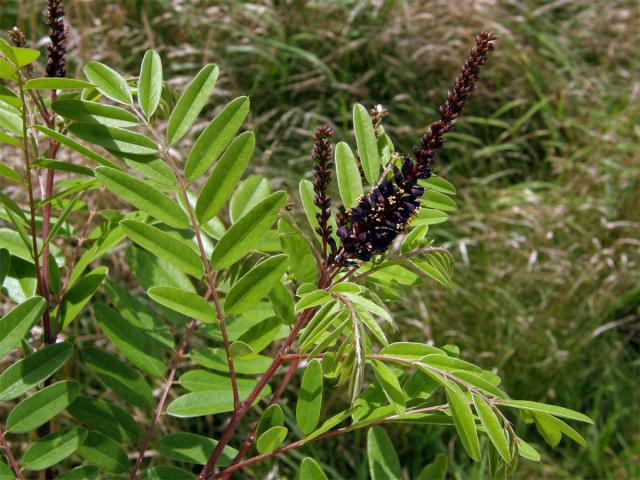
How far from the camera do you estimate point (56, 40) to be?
0.88m

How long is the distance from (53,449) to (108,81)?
428mm

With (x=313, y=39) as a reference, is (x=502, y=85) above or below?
below

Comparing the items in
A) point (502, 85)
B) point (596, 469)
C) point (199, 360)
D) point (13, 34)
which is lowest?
point (596, 469)

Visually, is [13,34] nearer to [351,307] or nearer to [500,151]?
[351,307]

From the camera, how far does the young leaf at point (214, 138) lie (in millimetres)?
861

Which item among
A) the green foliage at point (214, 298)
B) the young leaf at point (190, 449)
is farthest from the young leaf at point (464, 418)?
the young leaf at point (190, 449)

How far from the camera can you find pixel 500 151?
3.70 meters

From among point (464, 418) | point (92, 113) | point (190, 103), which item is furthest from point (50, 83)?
point (464, 418)

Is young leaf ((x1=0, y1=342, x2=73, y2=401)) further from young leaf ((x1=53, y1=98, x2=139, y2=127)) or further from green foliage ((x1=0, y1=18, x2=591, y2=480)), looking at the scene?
young leaf ((x1=53, y1=98, x2=139, y2=127))

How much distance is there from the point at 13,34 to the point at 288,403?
6.11 feet

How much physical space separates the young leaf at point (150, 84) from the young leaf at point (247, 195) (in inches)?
9.1

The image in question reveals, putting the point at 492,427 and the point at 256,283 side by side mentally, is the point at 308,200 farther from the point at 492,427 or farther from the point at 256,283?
the point at 492,427

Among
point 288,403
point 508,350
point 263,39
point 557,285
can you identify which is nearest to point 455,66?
point 263,39

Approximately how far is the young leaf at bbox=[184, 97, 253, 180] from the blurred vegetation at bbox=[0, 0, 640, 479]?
4.96ft
